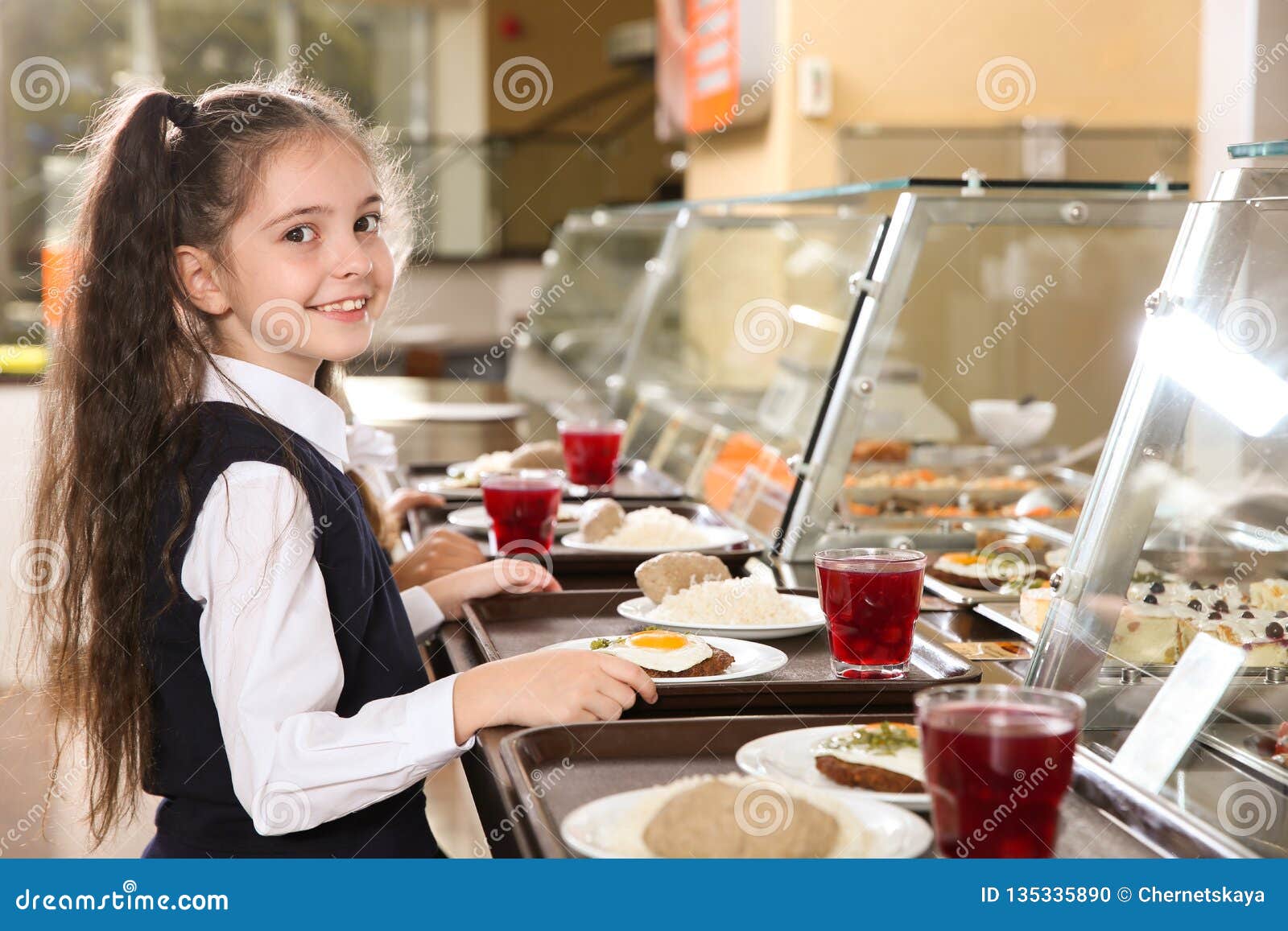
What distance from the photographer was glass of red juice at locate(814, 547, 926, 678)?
57.0 inches

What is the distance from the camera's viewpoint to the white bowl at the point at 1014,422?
2.72m

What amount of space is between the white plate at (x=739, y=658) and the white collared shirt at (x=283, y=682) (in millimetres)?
193

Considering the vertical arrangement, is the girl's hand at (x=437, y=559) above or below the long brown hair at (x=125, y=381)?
below

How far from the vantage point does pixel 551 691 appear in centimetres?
132

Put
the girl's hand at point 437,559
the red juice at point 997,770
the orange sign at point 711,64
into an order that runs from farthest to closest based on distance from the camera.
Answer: the orange sign at point 711,64 < the girl's hand at point 437,559 < the red juice at point 997,770

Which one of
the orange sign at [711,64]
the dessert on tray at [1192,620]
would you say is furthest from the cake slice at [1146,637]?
the orange sign at [711,64]

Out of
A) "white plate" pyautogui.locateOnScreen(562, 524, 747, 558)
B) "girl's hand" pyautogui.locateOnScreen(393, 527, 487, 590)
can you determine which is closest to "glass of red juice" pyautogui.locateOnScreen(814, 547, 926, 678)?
"white plate" pyautogui.locateOnScreen(562, 524, 747, 558)

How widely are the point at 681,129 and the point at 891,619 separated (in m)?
4.53

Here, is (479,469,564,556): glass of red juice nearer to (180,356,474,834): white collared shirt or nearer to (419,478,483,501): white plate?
(419,478,483,501): white plate

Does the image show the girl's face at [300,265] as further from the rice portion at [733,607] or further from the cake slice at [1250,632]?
the cake slice at [1250,632]

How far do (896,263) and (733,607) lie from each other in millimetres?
708

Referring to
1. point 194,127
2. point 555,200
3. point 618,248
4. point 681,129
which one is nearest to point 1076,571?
point 194,127

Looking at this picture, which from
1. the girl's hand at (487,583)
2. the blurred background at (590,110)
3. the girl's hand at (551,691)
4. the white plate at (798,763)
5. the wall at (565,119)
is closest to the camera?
the white plate at (798,763)

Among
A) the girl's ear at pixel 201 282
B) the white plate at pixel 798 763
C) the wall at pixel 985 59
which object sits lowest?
the white plate at pixel 798 763
